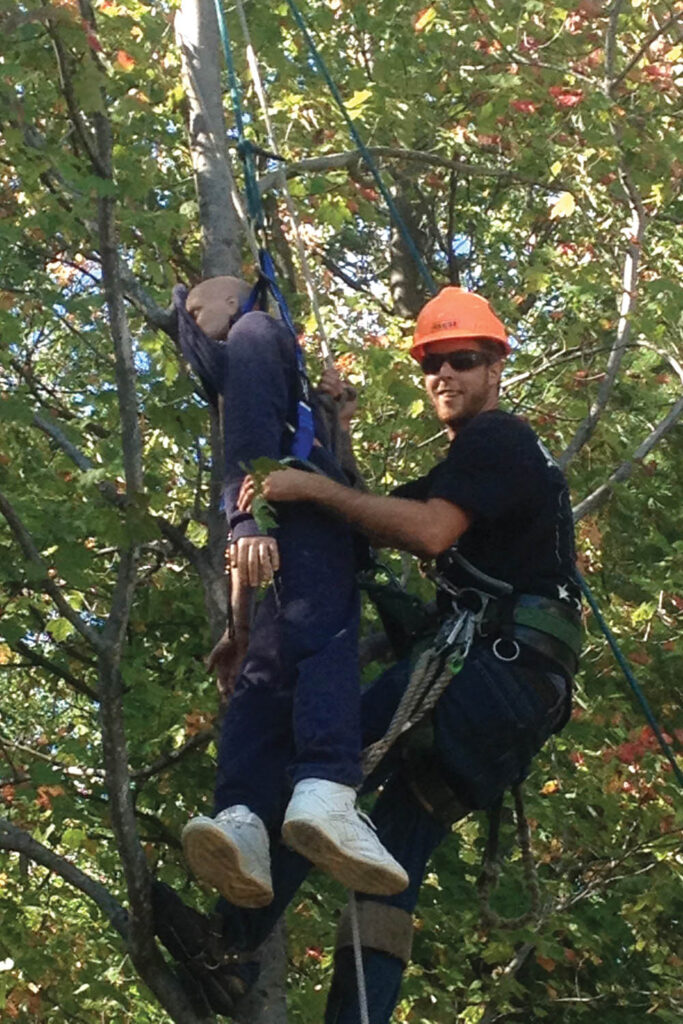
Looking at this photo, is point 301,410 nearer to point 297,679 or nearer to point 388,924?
point 297,679

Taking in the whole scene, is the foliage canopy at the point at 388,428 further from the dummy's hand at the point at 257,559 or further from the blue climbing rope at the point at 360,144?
the dummy's hand at the point at 257,559

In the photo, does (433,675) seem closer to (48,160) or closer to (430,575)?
(430,575)

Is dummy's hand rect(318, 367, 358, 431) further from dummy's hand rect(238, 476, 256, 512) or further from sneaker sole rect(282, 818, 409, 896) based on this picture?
sneaker sole rect(282, 818, 409, 896)

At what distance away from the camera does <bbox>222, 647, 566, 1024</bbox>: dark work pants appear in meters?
3.80

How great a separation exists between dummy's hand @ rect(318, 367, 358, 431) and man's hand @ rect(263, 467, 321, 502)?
0.94 metres

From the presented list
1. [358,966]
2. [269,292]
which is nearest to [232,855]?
[358,966]

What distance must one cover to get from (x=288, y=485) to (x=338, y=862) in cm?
90

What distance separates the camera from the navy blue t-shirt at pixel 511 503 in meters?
3.82

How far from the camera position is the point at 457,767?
3805 mm

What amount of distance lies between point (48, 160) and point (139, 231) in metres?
1.25

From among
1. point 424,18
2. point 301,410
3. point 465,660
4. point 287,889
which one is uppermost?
point 424,18

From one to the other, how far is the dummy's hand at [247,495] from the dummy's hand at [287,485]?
3cm

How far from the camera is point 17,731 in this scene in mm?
11102

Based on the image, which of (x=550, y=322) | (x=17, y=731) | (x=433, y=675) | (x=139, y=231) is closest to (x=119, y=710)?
(x=433, y=675)
